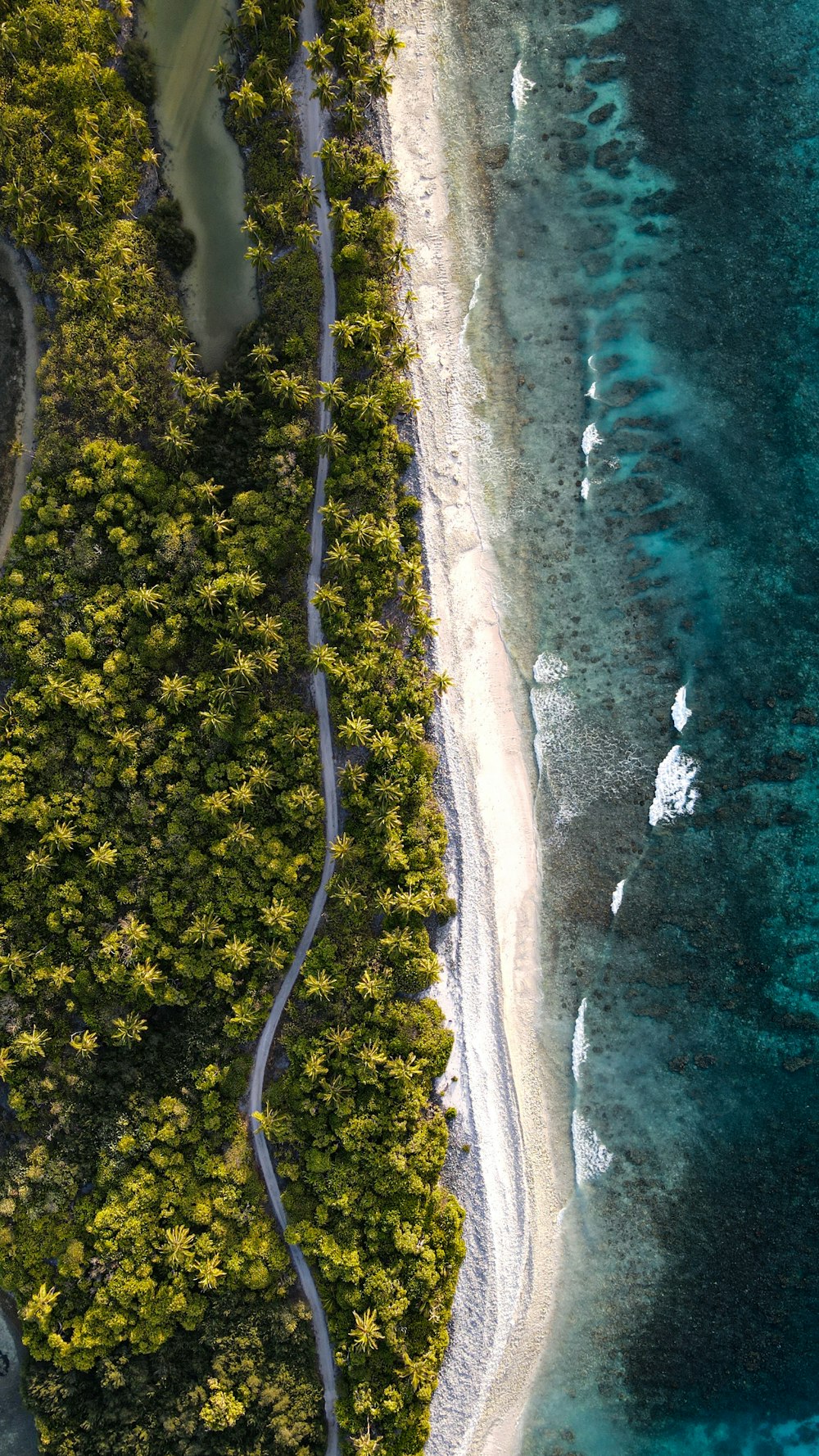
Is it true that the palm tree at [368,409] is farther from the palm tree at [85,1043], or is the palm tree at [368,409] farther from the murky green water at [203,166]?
the palm tree at [85,1043]

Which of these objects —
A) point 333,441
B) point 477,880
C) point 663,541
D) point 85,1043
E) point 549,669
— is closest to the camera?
point 85,1043

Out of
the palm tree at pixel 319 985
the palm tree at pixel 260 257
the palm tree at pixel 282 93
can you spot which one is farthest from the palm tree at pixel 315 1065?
the palm tree at pixel 282 93

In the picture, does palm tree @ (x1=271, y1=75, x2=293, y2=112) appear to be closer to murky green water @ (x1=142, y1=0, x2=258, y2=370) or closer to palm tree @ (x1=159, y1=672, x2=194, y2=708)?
murky green water @ (x1=142, y1=0, x2=258, y2=370)

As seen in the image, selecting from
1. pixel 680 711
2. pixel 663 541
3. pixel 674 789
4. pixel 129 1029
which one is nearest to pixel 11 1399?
pixel 129 1029

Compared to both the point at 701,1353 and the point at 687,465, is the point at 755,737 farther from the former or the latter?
the point at 701,1353

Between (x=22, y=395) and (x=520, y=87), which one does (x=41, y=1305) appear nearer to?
(x=22, y=395)

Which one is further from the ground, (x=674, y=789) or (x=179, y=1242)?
(x=674, y=789)
